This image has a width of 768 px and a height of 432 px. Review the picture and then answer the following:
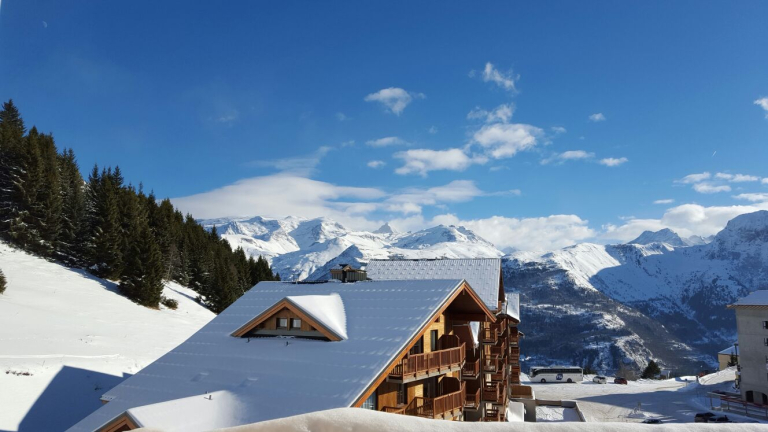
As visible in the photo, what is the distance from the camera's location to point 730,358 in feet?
296

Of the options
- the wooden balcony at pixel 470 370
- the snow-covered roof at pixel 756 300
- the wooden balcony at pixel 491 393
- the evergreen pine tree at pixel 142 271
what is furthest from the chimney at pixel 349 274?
the snow-covered roof at pixel 756 300

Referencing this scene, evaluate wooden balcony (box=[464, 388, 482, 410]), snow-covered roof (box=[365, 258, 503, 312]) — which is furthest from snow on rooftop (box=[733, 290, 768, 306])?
wooden balcony (box=[464, 388, 482, 410])

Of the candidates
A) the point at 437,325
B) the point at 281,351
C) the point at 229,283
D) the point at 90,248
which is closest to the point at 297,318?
the point at 281,351

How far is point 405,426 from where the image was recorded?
315 cm

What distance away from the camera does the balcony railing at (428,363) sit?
1752cm

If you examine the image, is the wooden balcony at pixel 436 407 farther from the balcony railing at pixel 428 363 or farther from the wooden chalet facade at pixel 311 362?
the balcony railing at pixel 428 363

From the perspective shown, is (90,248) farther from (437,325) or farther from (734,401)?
(734,401)

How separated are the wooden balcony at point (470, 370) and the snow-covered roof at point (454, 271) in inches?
207

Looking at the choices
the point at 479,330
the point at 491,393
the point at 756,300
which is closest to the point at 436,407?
the point at 479,330

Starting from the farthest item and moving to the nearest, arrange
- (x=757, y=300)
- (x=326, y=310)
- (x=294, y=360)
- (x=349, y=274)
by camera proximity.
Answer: (x=757, y=300)
(x=349, y=274)
(x=326, y=310)
(x=294, y=360)

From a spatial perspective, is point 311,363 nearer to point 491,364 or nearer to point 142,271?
point 491,364

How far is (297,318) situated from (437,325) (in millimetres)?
6702

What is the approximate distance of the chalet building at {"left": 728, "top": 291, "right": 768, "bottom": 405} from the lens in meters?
52.4

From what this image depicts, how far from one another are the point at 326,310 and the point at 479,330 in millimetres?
11898
